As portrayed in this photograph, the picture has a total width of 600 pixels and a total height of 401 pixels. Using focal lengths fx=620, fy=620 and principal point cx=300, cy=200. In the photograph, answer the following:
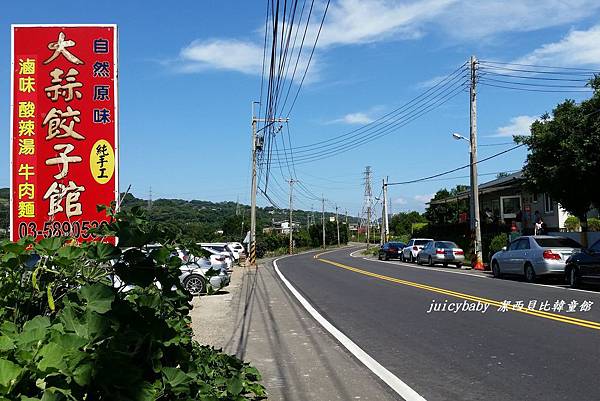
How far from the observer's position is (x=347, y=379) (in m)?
7.46

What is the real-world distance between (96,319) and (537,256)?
18114mm

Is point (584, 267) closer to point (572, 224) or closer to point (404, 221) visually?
point (572, 224)

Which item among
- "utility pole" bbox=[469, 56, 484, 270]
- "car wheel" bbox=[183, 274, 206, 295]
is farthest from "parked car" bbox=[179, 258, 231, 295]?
"utility pole" bbox=[469, 56, 484, 270]

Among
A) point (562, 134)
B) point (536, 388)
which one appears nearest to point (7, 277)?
point (536, 388)

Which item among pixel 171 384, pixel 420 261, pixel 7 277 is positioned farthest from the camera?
pixel 420 261

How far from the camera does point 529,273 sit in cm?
1991

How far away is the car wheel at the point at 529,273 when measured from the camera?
1970 centimetres

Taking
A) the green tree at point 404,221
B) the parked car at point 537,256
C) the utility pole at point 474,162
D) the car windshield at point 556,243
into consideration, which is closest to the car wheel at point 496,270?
the parked car at point 537,256

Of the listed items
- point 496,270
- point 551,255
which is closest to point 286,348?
point 551,255

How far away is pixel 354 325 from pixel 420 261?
25.6m

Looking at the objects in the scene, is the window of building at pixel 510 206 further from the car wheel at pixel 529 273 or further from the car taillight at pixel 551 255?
the car taillight at pixel 551 255

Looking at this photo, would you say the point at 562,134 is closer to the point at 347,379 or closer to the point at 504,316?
the point at 504,316

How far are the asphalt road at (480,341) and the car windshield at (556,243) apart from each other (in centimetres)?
306

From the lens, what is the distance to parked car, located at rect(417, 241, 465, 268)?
32.8m
